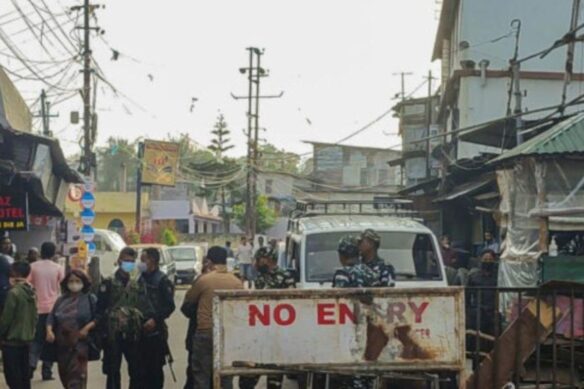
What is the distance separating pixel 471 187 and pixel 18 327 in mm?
14152

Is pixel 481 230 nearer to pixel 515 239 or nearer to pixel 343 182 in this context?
pixel 515 239

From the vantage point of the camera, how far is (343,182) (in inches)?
3125

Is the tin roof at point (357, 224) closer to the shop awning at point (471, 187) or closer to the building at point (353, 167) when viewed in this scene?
the shop awning at point (471, 187)

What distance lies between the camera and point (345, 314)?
6.99 m

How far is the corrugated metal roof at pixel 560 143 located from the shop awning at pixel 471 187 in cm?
660

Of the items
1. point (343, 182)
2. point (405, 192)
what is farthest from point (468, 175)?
point (343, 182)

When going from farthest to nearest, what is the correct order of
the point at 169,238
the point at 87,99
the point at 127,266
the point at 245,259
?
the point at 169,238 → the point at 245,259 → the point at 87,99 → the point at 127,266

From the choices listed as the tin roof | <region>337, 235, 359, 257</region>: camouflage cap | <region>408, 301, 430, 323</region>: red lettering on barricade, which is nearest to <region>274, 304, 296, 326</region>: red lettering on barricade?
<region>408, 301, 430, 323</region>: red lettering on barricade

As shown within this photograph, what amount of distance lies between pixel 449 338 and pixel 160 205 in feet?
199

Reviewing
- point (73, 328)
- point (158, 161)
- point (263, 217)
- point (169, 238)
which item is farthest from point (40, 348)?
point (263, 217)

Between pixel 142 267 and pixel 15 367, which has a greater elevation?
pixel 142 267

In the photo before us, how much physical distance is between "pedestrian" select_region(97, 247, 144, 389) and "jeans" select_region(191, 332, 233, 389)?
2.43 ft

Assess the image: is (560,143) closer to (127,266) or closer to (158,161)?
(127,266)

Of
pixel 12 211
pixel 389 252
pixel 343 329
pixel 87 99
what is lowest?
pixel 343 329
